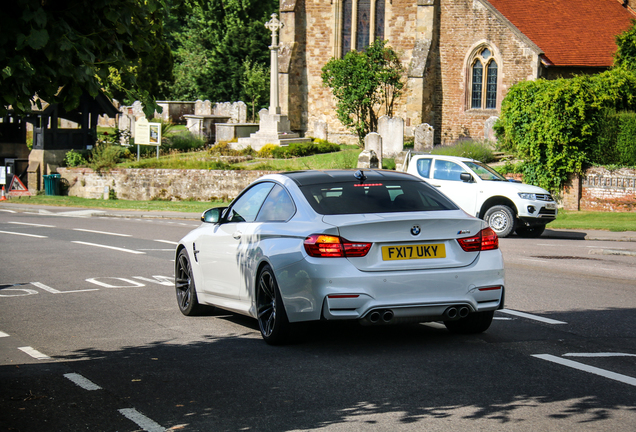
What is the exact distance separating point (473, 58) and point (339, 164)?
15857 millimetres

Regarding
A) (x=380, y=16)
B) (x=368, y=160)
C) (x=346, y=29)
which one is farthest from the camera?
(x=346, y=29)

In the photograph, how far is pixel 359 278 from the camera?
6.49 m

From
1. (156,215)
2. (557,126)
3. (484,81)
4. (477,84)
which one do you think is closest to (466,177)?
(557,126)

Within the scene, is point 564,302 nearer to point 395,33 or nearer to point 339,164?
point 339,164

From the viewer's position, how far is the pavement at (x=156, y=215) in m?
19.0

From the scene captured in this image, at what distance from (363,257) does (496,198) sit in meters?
12.9

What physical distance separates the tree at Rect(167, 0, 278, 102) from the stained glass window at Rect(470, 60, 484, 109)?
946 inches

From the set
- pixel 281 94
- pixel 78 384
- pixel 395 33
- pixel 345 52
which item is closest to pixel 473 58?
pixel 395 33

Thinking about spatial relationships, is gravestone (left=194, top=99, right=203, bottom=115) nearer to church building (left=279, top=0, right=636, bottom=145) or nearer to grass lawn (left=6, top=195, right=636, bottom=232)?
church building (left=279, top=0, right=636, bottom=145)

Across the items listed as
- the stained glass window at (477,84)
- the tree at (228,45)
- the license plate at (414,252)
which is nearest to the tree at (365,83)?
the stained glass window at (477,84)

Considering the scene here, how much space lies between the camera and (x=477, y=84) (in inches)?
1716

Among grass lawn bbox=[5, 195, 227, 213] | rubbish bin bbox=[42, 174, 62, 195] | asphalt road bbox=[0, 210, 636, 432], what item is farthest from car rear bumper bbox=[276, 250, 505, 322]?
rubbish bin bbox=[42, 174, 62, 195]

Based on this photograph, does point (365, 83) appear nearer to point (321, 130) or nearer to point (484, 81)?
point (321, 130)

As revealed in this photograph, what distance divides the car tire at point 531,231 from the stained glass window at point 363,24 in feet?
94.0
